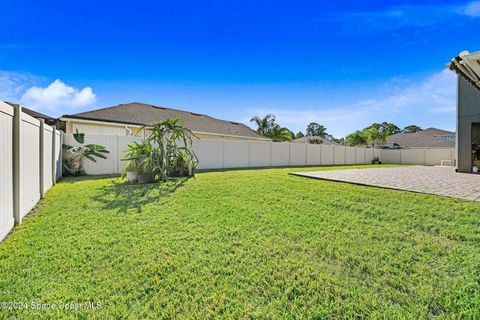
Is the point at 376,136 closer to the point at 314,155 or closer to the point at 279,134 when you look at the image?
the point at 279,134

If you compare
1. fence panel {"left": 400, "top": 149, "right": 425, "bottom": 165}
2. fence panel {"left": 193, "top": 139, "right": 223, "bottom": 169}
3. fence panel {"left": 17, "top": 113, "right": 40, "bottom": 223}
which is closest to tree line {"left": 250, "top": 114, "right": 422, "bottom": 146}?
fence panel {"left": 400, "top": 149, "right": 425, "bottom": 165}

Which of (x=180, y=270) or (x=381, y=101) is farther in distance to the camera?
(x=381, y=101)

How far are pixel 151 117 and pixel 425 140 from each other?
3332cm

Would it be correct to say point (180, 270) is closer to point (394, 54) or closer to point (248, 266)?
point (248, 266)

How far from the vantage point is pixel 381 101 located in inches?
710

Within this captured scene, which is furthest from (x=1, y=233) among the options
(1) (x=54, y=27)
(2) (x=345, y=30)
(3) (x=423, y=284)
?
(2) (x=345, y=30)

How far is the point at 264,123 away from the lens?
96.7ft

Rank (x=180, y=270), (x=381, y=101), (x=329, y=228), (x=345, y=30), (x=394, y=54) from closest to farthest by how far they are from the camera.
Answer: (x=180, y=270) < (x=329, y=228) < (x=345, y=30) < (x=394, y=54) < (x=381, y=101)

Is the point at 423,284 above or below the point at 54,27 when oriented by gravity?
below

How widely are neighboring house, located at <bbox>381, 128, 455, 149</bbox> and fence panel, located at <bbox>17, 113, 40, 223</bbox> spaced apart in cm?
3537

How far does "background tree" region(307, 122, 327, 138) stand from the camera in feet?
194

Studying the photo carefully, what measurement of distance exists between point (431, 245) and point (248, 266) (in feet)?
8.20

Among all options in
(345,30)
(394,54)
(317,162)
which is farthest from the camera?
(317,162)

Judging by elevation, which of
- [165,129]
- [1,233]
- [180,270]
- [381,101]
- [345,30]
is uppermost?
[345,30]
